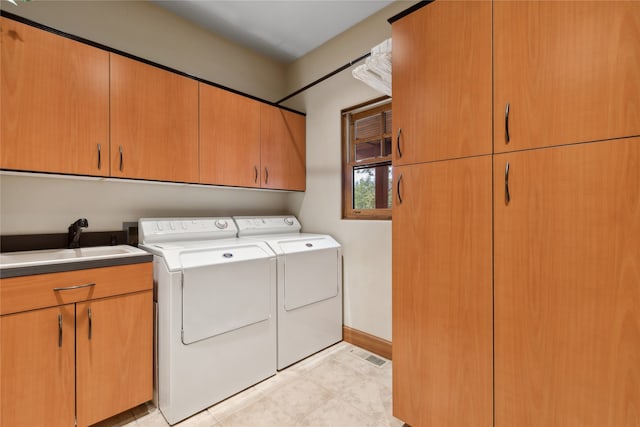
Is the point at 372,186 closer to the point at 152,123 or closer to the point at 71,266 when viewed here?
the point at 152,123

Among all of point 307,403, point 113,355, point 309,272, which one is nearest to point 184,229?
point 113,355

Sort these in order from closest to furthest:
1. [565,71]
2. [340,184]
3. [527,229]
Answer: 1. [565,71]
2. [527,229]
3. [340,184]

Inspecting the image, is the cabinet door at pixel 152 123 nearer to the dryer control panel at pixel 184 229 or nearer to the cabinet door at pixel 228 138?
the cabinet door at pixel 228 138

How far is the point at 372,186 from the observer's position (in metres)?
2.73

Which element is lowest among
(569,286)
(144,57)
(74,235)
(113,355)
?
(113,355)

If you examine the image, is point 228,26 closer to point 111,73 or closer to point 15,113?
point 111,73

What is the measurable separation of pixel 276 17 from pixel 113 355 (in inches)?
A: 115

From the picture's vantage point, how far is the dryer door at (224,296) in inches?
68.4

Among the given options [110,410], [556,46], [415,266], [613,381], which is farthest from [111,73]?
[613,381]

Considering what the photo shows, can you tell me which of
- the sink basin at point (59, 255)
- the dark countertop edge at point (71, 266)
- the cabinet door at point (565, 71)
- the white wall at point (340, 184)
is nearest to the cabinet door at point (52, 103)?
the sink basin at point (59, 255)

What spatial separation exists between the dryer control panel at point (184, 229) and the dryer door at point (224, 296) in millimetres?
577

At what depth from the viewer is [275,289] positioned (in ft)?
7.23

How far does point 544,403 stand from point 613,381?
0.83 ft

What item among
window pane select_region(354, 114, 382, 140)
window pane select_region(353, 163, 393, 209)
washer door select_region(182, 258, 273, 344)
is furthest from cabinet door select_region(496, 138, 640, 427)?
window pane select_region(354, 114, 382, 140)
